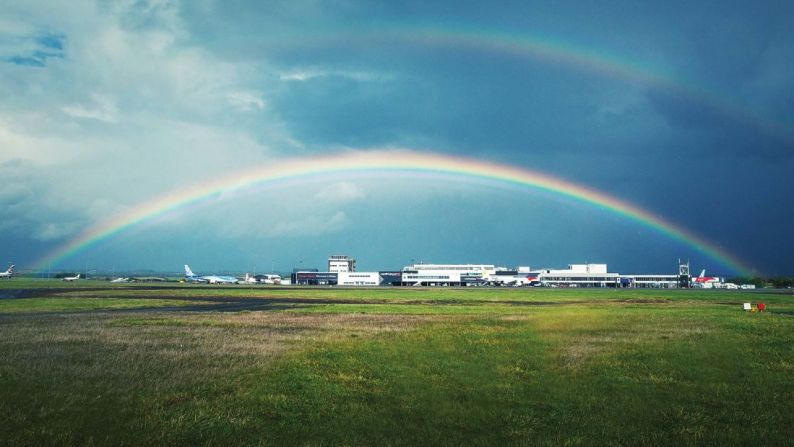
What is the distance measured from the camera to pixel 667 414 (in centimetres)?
1527

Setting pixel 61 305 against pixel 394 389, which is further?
pixel 61 305

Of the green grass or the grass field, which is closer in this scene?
the grass field

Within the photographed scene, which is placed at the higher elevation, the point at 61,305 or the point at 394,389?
the point at 394,389

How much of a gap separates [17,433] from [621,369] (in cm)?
1993

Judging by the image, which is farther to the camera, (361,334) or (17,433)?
(361,334)

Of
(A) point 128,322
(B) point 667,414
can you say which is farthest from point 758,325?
(A) point 128,322

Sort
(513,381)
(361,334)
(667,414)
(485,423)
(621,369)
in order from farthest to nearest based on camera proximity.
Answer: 1. (361,334)
2. (621,369)
3. (513,381)
4. (667,414)
5. (485,423)

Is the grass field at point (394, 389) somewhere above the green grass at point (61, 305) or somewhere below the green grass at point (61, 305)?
above

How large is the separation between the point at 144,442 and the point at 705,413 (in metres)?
14.5

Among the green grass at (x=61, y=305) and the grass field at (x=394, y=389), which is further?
the green grass at (x=61, y=305)

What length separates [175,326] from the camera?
39.8 metres

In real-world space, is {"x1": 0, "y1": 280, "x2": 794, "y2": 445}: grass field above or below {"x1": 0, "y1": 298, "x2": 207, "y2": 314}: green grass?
above

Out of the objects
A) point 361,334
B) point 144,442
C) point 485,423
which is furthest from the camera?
point 361,334

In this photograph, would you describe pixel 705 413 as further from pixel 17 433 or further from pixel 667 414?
pixel 17 433
